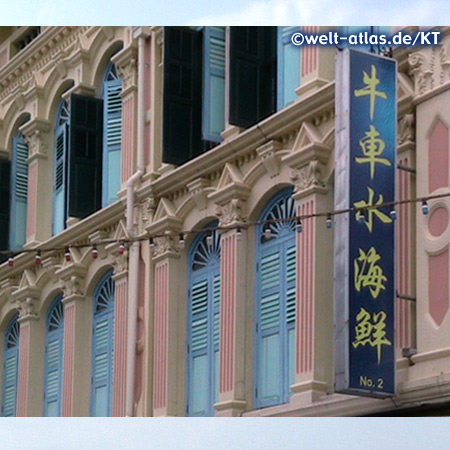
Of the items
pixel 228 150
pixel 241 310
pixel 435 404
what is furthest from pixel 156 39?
pixel 435 404

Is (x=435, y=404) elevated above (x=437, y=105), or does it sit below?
below

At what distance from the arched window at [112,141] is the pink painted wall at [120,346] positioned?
1.10 m

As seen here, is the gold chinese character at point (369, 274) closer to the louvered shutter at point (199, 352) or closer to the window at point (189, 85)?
the louvered shutter at point (199, 352)

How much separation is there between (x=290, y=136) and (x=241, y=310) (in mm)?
1580

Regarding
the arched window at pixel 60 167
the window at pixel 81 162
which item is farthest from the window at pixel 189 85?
the arched window at pixel 60 167

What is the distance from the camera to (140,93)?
1662 cm

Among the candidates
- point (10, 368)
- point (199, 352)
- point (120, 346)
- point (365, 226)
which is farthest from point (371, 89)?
point (10, 368)

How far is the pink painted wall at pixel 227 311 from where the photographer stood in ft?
48.4

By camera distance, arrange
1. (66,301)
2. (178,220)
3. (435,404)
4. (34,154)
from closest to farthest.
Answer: (435,404) < (178,220) < (66,301) < (34,154)

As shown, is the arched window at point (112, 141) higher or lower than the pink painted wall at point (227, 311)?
higher

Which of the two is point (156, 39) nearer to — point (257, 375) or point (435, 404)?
point (257, 375)

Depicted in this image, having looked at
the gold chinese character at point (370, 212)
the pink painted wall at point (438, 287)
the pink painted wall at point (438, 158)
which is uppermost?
the pink painted wall at point (438, 158)

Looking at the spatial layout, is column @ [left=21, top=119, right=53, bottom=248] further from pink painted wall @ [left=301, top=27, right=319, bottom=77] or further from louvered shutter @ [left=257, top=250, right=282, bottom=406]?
pink painted wall @ [left=301, top=27, right=319, bottom=77]

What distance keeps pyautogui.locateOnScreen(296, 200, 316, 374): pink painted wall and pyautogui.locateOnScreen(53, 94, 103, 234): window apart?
363 centimetres
